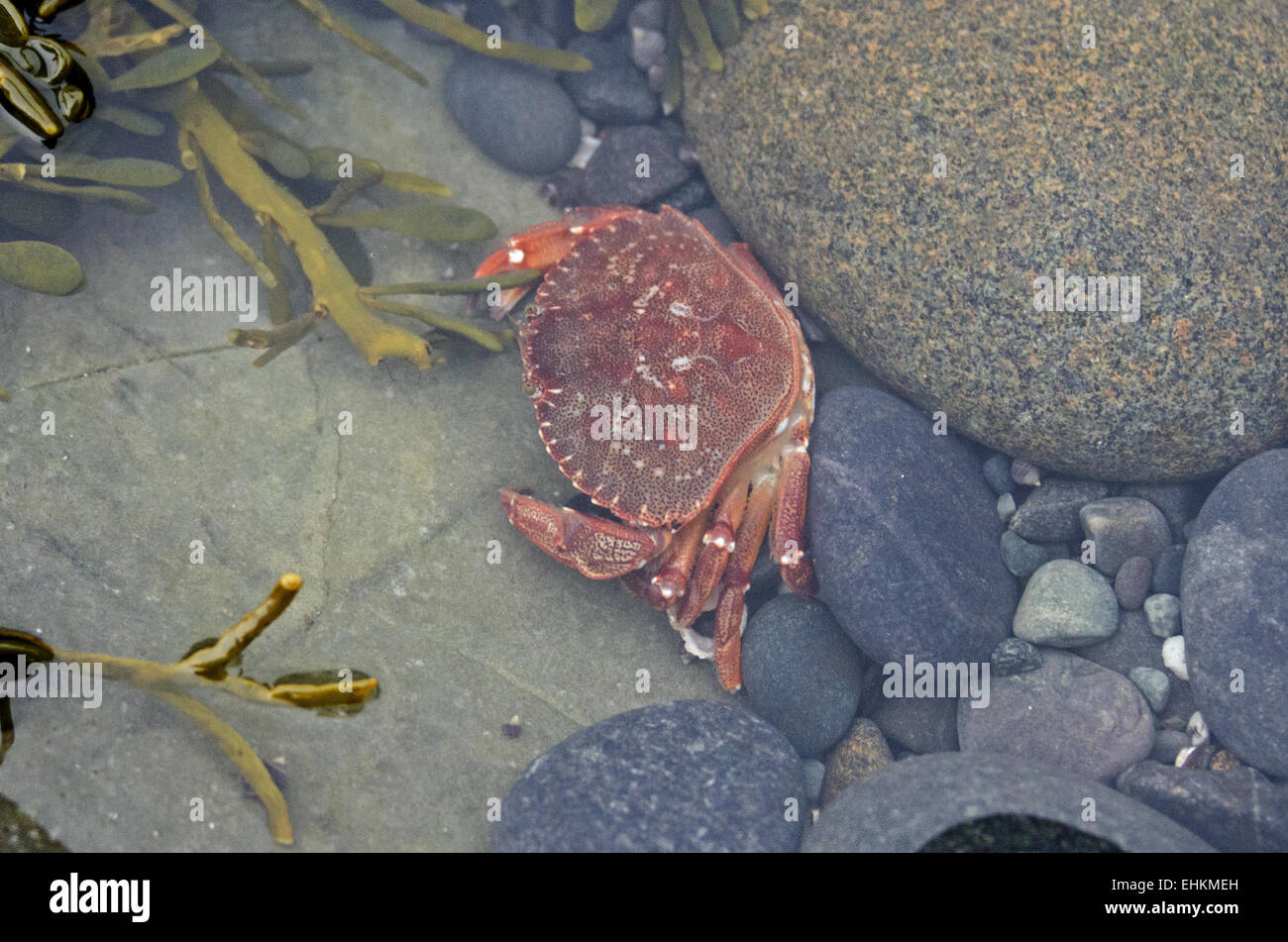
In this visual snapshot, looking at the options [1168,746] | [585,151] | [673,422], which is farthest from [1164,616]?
[585,151]

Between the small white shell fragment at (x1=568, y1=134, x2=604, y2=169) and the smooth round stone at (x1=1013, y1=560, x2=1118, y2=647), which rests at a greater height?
the small white shell fragment at (x1=568, y1=134, x2=604, y2=169)

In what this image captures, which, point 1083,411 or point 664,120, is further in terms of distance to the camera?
point 664,120

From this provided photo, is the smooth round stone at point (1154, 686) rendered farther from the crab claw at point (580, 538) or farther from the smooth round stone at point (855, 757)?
the crab claw at point (580, 538)

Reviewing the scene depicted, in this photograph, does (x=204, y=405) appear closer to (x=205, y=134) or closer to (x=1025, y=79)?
(x=205, y=134)

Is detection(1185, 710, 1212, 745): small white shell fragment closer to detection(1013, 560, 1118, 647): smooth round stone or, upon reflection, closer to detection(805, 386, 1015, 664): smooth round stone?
detection(1013, 560, 1118, 647): smooth round stone

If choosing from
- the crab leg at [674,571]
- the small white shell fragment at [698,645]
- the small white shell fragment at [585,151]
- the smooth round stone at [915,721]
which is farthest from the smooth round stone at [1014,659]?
the small white shell fragment at [585,151]

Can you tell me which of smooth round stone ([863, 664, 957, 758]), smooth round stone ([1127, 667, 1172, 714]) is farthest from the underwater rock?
smooth round stone ([863, 664, 957, 758])

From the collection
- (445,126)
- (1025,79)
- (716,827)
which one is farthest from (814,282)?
(716,827)
